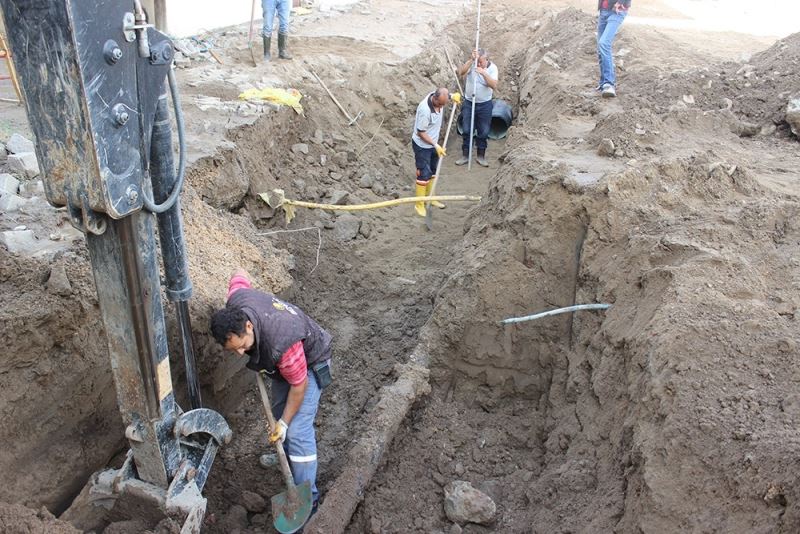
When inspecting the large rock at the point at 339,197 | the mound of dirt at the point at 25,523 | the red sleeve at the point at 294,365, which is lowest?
the large rock at the point at 339,197

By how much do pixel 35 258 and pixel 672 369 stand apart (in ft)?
12.9

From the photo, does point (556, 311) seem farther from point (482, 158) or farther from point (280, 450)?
point (482, 158)

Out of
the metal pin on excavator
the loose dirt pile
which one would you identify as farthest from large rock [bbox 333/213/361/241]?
the metal pin on excavator

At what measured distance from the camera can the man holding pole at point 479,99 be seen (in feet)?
31.8

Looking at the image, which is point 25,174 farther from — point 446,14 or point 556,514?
point 446,14

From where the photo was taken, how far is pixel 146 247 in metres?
2.81

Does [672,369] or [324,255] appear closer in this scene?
[672,369]

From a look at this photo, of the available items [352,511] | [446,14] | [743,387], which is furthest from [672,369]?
[446,14]

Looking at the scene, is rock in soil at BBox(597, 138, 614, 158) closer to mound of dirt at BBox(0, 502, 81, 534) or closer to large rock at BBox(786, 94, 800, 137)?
large rock at BBox(786, 94, 800, 137)

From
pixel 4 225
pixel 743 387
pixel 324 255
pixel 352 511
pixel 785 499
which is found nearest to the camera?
pixel 785 499

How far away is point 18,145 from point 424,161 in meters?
4.86

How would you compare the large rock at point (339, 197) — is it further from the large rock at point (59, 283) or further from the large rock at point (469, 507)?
the large rock at point (469, 507)

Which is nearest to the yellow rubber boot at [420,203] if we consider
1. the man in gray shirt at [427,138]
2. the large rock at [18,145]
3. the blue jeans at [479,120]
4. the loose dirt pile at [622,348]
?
the man in gray shirt at [427,138]

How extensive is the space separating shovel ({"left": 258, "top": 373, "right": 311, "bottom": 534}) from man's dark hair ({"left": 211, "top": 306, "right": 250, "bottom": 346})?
616 millimetres
